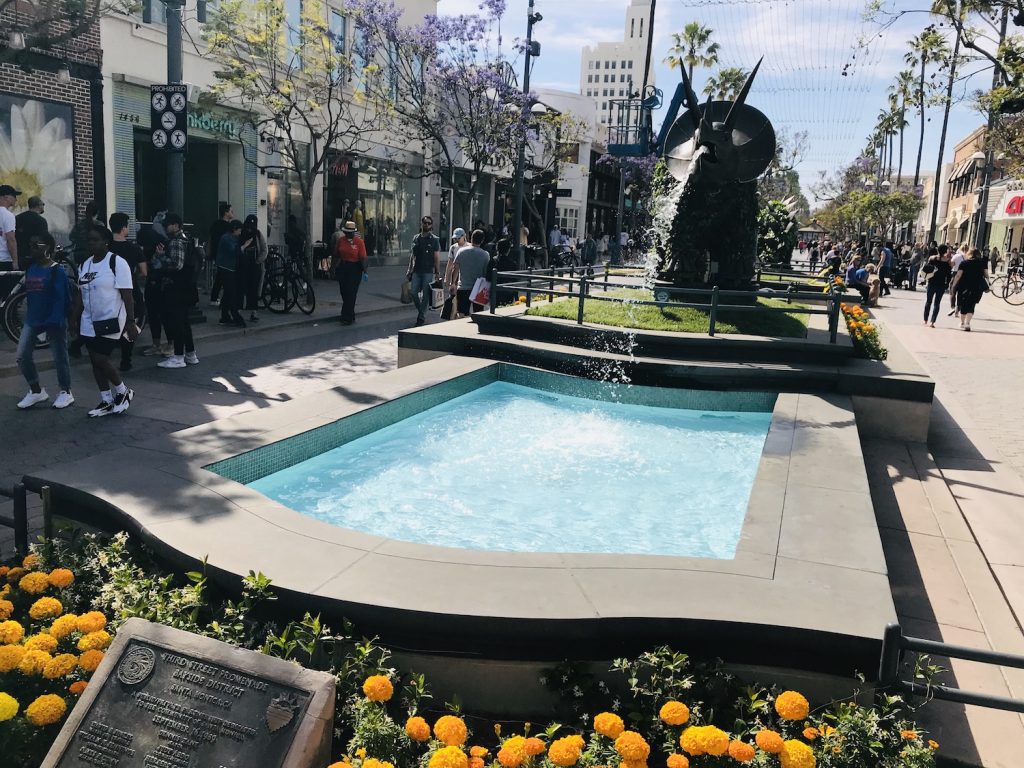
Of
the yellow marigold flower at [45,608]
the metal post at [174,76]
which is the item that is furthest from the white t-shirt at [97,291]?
the metal post at [174,76]

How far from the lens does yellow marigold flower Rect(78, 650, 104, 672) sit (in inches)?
134

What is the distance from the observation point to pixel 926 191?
9906cm

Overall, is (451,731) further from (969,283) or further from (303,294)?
(969,283)

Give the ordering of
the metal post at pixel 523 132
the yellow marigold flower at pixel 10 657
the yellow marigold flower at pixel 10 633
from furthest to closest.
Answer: the metal post at pixel 523 132 < the yellow marigold flower at pixel 10 633 < the yellow marigold flower at pixel 10 657

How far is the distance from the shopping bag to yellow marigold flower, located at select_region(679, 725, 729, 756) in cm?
1075

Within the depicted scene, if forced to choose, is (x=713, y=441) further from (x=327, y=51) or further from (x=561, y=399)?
(x=327, y=51)

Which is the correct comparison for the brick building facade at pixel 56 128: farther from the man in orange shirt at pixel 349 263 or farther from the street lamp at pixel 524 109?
the street lamp at pixel 524 109

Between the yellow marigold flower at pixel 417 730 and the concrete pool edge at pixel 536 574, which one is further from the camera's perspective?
the concrete pool edge at pixel 536 574

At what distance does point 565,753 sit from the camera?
2926 millimetres

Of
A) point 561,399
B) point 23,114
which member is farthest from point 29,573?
point 23,114

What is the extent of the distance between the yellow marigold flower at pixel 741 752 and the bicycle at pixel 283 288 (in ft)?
51.5

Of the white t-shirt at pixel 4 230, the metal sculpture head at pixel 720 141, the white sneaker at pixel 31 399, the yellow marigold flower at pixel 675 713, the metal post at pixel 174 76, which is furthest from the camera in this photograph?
the metal post at pixel 174 76

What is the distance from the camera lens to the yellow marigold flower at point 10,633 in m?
3.47

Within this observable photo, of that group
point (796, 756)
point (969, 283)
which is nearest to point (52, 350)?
point (796, 756)
